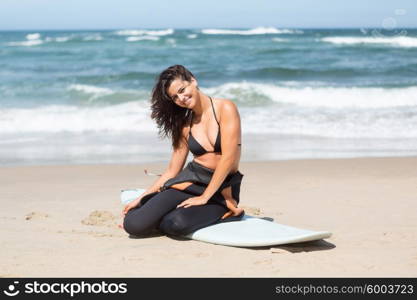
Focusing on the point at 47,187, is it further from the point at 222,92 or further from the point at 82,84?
the point at 82,84

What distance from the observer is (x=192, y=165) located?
16.1 ft

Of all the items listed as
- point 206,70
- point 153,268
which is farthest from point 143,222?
point 206,70

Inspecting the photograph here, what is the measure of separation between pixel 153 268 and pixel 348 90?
551 inches

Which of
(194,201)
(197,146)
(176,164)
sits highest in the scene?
(197,146)

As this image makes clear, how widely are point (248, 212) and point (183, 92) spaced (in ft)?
4.73

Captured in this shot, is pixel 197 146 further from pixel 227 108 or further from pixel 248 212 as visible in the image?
pixel 248 212

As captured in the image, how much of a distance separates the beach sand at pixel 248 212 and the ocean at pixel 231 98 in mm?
985

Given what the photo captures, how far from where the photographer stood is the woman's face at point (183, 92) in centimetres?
467

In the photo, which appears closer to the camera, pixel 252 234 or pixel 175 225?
pixel 252 234

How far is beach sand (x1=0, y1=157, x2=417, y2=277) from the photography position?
411 centimetres

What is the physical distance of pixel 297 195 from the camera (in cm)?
646

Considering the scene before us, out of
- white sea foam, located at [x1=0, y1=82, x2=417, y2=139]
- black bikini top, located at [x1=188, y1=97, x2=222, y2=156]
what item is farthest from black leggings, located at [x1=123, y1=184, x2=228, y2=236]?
white sea foam, located at [x1=0, y1=82, x2=417, y2=139]

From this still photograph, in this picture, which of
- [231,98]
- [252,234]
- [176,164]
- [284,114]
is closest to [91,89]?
[231,98]

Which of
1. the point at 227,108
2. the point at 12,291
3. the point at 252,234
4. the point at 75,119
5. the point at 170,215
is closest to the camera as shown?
the point at 12,291
